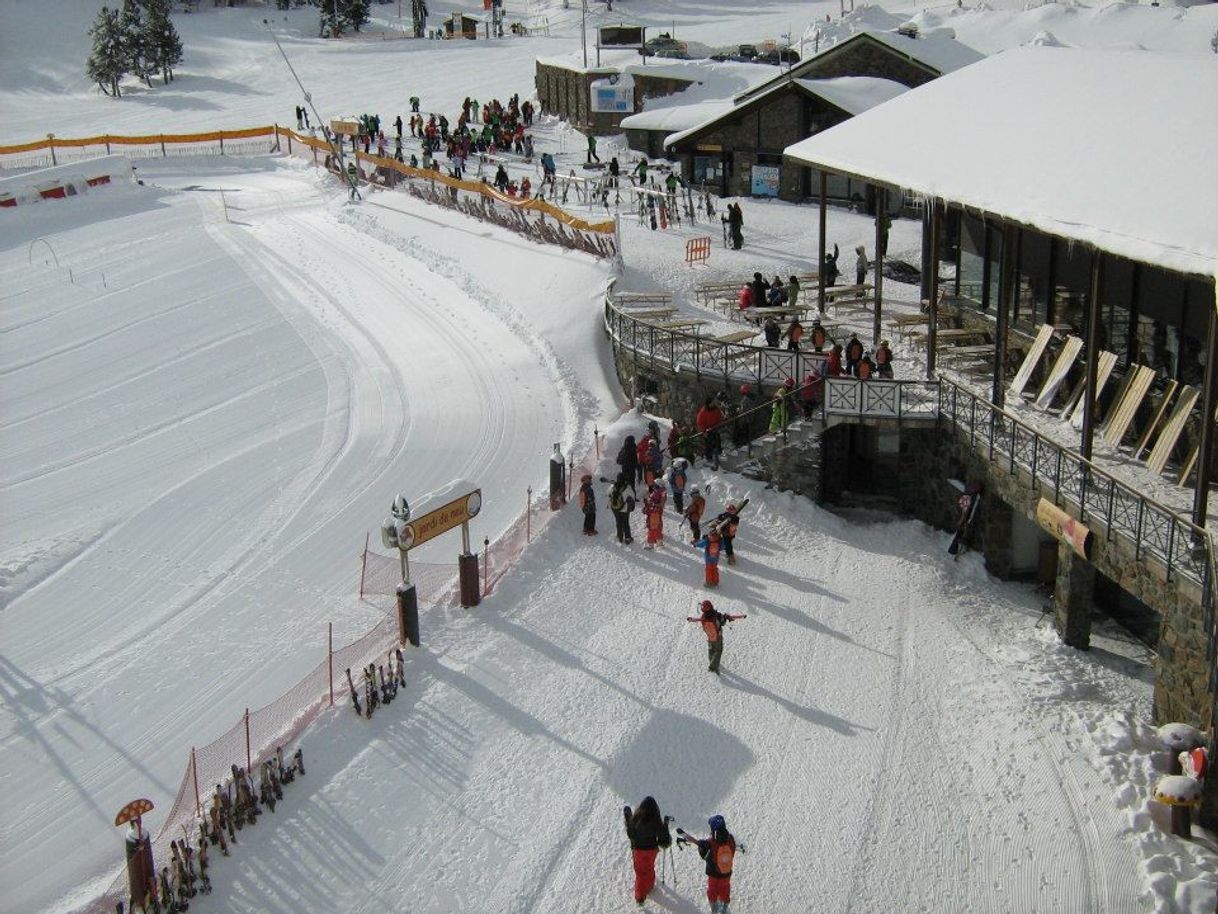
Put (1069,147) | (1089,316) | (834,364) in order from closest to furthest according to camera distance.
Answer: (1089,316)
(1069,147)
(834,364)

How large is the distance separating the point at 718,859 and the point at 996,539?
8764mm

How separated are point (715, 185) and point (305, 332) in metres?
14.0

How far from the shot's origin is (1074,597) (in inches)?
641

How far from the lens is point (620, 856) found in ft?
40.7

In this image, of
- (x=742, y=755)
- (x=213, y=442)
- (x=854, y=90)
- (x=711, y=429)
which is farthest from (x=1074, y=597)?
(x=854, y=90)

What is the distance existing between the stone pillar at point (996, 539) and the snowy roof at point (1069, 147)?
159 inches

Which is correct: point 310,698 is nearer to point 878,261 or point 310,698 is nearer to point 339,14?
point 878,261

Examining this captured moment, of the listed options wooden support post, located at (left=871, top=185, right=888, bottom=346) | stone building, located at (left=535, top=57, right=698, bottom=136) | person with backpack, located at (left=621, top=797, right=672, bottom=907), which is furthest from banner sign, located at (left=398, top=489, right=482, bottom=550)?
stone building, located at (left=535, top=57, right=698, bottom=136)

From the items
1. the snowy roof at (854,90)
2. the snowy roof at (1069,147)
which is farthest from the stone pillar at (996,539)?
the snowy roof at (854,90)

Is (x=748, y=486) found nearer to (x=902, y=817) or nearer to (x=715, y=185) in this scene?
(x=902, y=817)

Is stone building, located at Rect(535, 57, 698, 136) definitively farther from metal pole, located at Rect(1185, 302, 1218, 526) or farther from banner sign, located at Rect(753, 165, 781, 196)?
metal pole, located at Rect(1185, 302, 1218, 526)

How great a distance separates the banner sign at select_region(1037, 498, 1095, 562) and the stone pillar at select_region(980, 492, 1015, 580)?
1.68 m

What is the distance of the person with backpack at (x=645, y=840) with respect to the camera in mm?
11539

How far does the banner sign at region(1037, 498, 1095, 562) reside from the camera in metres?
15.5
